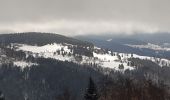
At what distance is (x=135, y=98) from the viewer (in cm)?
19488

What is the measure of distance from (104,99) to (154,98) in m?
24.6

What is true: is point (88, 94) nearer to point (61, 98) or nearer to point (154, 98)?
point (61, 98)

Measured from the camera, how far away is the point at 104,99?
628 ft

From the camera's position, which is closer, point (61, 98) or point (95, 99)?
point (95, 99)

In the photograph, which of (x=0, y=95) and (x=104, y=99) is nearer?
(x=0, y=95)

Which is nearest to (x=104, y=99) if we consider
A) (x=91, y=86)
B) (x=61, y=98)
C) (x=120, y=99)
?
(x=120, y=99)

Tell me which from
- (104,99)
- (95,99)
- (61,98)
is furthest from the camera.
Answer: (104,99)

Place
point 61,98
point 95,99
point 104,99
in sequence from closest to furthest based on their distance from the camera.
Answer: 1. point 95,99
2. point 61,98
3. point 104,99

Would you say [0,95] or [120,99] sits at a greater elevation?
[0,95]

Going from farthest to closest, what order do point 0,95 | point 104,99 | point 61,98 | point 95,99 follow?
point 104,99 → point 61,98 → point 0,95 → point 95,99

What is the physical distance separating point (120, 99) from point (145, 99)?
12886 mm

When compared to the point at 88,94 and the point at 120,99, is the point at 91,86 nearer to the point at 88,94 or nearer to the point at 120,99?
the point at 88,94

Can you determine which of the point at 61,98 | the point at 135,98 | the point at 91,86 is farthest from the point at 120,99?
the point at 91,86

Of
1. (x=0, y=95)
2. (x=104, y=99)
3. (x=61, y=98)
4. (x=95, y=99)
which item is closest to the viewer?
(x=95, y=99)
